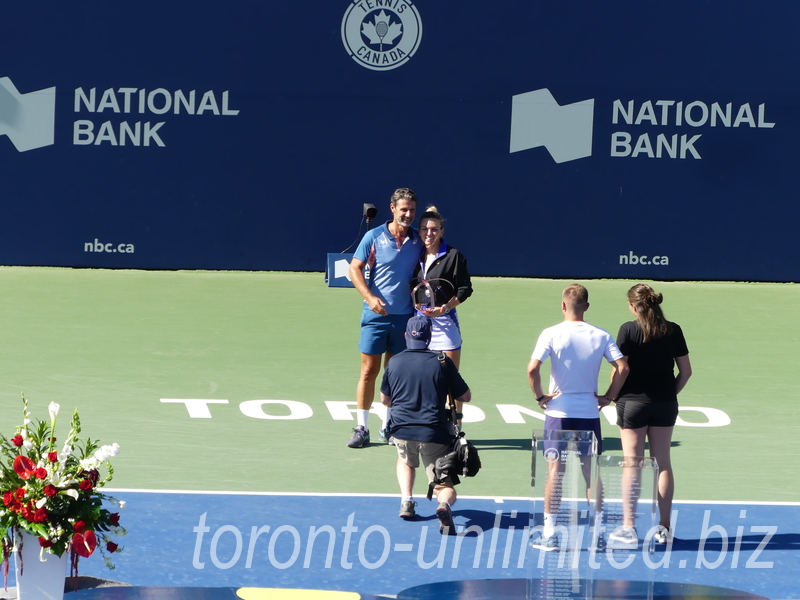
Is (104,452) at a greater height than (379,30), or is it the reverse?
(379,30)

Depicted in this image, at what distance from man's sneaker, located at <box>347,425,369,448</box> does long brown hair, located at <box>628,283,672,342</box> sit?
2.83 metres

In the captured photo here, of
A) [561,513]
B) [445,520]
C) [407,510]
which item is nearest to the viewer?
[561,513]

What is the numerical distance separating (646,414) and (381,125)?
12.3 metres

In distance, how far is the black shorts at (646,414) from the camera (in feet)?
22.3

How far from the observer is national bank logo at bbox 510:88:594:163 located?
61.1 ft

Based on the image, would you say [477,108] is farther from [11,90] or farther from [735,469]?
[735,469]

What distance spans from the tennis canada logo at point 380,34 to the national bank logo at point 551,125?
6.16ft

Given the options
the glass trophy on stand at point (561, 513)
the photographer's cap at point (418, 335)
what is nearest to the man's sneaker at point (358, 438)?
the photographer's cap at point (418, 335)

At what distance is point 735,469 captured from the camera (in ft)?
28.2

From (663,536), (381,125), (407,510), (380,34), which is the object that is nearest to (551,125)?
(381,125)

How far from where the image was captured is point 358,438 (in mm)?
8930

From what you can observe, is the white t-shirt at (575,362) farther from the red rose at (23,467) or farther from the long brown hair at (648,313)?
the red rose at (23,467)

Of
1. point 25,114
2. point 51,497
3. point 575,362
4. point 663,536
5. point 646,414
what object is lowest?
point 663,536

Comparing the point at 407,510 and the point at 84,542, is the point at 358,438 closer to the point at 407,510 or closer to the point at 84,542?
the point at 407,510
